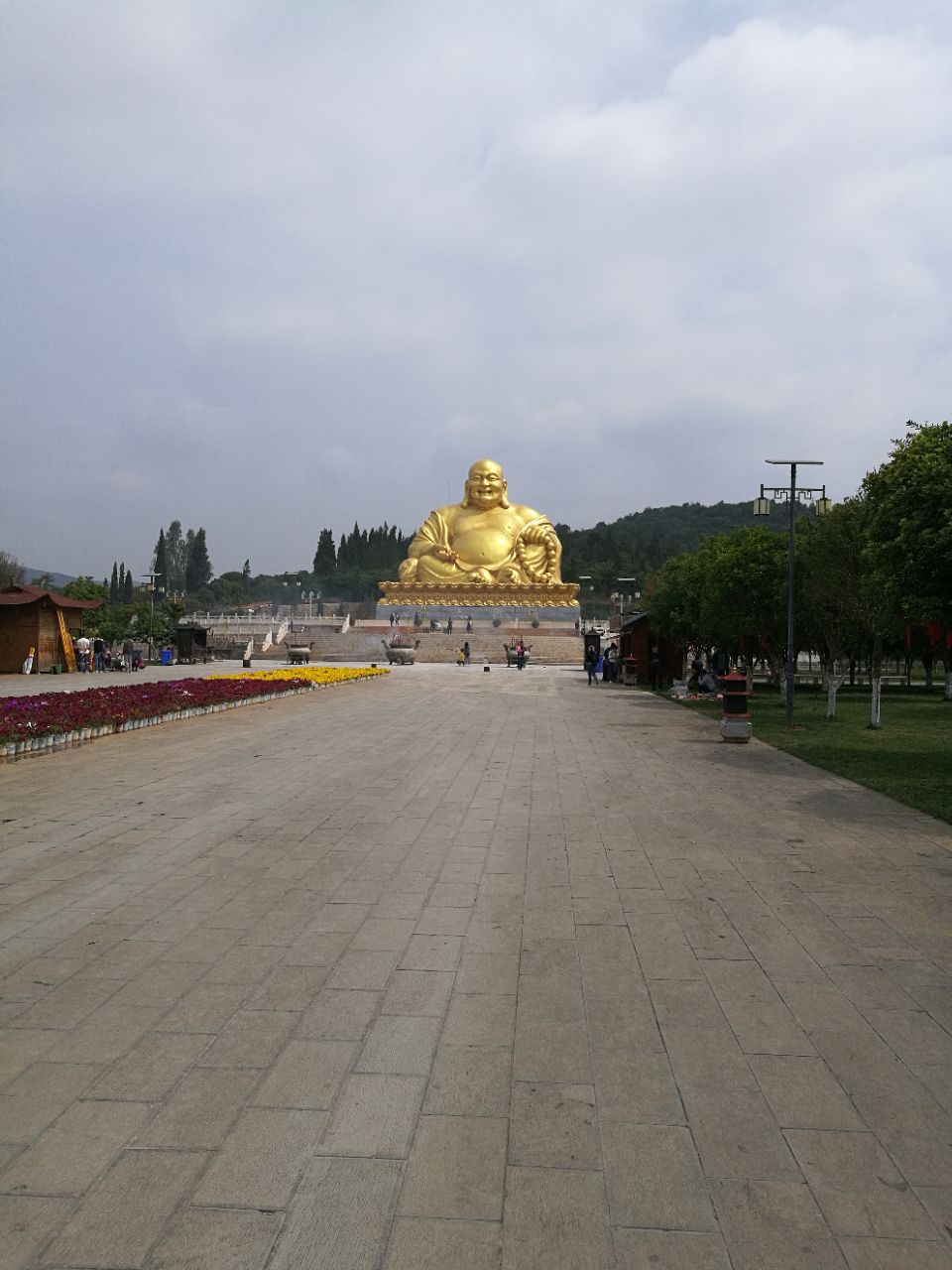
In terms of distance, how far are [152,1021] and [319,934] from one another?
1.15 m

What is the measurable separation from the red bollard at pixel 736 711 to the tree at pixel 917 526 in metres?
2.72

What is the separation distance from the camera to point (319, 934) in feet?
15.5

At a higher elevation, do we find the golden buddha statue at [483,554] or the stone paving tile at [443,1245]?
the golden buddha statue at [483,554]

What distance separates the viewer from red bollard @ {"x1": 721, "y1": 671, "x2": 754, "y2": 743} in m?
12.9

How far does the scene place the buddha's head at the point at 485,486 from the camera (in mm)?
54594

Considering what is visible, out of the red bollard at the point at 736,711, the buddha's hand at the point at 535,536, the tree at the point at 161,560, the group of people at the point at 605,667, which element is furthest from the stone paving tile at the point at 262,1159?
the tree at the point at 161,560

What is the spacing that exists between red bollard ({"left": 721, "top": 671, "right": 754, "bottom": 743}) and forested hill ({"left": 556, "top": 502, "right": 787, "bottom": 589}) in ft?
155

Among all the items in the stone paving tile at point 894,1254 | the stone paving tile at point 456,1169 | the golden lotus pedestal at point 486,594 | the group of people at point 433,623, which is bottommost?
the stone paving tile at point 894,1254

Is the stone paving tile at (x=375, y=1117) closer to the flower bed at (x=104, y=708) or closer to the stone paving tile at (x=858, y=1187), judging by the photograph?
the stone paving tile at (x=858, y=1187)

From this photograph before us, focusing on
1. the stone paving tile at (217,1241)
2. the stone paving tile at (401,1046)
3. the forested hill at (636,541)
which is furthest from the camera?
the forested hill at (636,541)

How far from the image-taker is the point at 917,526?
31.7 feet

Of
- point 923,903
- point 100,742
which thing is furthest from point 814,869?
point 100,742

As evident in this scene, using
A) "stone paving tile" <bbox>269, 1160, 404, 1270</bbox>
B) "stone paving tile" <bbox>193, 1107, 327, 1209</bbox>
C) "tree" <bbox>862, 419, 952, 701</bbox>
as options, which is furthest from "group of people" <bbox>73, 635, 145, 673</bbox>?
"stone paving tile" <bbox>269, 1160, 404, 1270</bbox>

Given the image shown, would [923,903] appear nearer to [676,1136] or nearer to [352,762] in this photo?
[676,1136]
